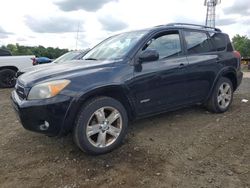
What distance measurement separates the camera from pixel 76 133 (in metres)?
3.69

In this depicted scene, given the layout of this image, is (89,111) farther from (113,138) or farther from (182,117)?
(182,117)

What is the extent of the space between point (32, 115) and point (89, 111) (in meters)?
0.69

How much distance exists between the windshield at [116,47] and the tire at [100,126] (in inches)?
32.7

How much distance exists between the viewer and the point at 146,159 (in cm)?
382

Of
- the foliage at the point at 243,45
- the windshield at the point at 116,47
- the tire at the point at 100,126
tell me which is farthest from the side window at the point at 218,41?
the foliage at the point at 243,45

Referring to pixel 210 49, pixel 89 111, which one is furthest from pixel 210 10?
pixel 89 111

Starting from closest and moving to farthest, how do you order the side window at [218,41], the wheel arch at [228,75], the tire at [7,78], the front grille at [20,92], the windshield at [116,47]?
the front grille at [20,92], the windshield at [116,47], the wheel arch at [228,75], the side window at [218,41], the tire at [7,78]

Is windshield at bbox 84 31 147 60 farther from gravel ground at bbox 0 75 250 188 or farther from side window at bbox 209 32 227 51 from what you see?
side window at bbox 209 32 227 51

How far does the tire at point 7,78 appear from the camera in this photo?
444 inches

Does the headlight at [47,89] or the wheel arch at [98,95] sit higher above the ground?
the headlight at [47,89]

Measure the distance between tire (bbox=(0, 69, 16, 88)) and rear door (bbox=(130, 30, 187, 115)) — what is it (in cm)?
820

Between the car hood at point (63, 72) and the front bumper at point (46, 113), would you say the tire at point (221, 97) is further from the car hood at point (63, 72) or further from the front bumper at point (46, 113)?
the front bumper at point (46, 113)

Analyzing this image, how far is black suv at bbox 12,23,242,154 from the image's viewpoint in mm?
3652

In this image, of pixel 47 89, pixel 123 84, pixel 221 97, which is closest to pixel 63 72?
pixel 47 89
